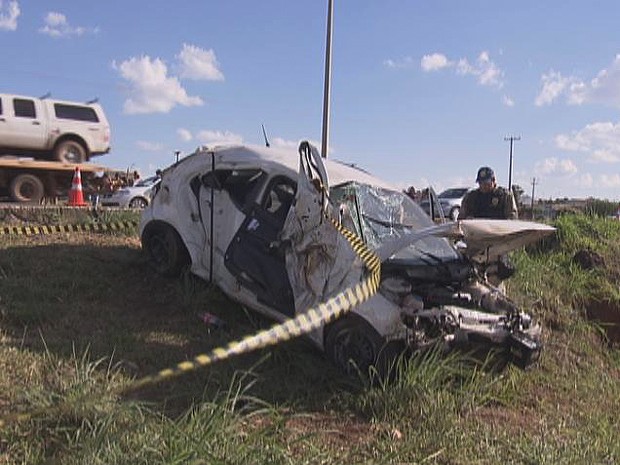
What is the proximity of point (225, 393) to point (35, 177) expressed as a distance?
1052 centimetres

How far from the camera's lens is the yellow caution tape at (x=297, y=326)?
10.9ft

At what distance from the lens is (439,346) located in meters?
4.89

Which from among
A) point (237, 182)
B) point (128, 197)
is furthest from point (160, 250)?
point (128, 197)

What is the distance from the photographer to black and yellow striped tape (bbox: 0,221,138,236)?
863 cm

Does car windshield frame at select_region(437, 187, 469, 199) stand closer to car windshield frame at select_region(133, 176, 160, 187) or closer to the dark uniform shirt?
car windshield frame at select_region(133, 176, 160, 187)

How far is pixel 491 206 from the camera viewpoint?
7898 millimetres

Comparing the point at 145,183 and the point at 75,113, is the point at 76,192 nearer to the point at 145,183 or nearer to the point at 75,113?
the point at 75,113

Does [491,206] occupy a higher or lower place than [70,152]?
lower

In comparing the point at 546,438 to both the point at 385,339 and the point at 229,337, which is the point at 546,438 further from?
the point at 229,337

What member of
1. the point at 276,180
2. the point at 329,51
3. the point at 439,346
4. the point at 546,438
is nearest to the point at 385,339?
the point at 439,346

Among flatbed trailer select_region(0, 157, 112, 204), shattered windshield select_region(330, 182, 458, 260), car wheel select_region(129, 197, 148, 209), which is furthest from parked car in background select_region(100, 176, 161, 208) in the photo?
shattered windshield select_region(330, 182, 458, 260)

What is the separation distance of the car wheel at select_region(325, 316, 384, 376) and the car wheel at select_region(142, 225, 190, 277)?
234cm

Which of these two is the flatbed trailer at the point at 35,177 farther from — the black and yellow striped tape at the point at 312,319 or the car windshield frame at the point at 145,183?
the black and yellow striped tape at the point at 312,319

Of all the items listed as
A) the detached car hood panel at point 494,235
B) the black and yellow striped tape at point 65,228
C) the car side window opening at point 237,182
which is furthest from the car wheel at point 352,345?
the black and yellow striped tape at point 65,228
